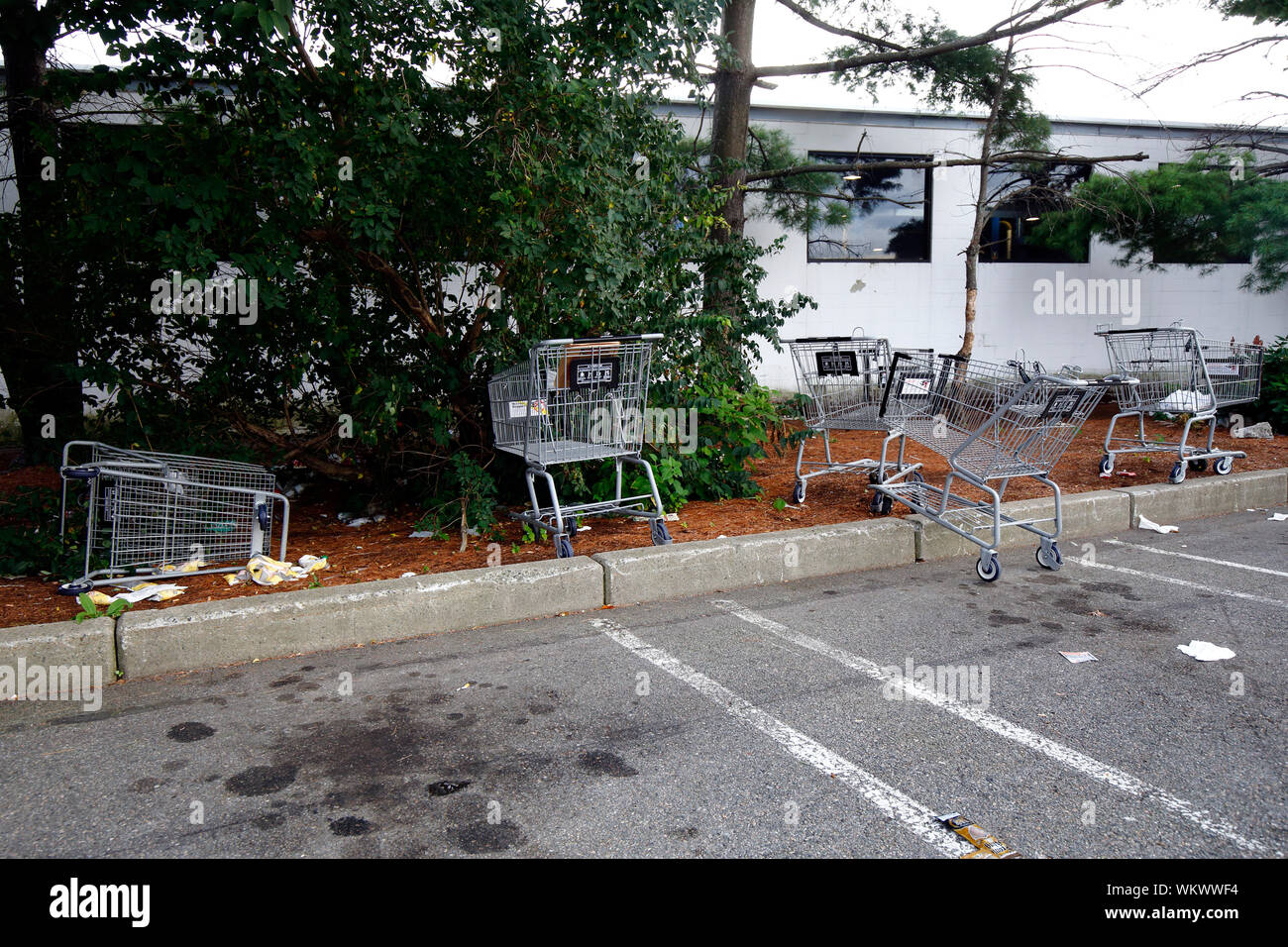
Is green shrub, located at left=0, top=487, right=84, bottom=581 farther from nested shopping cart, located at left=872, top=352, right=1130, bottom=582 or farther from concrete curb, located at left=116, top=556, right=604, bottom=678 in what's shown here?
nested shopping cart, located at left=872, top=352, right=1130, bottom=582

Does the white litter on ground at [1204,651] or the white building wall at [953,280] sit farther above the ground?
the white building wall at [953,280]

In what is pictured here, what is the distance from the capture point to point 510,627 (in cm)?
507

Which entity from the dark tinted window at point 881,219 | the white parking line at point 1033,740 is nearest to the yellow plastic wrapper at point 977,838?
the white parking line at point 1033,740

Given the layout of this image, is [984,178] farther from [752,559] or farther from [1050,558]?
[752,559]

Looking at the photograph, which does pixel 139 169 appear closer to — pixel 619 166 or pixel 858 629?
pixel 619 166

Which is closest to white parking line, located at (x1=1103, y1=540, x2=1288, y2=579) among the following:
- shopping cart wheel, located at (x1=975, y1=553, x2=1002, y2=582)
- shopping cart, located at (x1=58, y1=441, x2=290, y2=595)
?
shopping cart wheel, located at (x1=975, y1=553, x2=1002, y2=582)

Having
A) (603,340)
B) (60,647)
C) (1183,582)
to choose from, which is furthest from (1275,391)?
(60,647)

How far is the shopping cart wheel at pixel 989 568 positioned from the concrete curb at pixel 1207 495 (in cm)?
270

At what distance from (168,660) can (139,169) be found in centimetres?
276

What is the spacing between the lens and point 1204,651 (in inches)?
177

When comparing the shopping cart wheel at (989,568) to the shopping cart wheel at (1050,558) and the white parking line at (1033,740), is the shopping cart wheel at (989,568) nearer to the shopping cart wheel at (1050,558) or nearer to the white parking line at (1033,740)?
the shopping cart wheel at (1050,558)

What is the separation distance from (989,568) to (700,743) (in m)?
3.19

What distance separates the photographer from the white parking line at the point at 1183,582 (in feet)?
17.9
